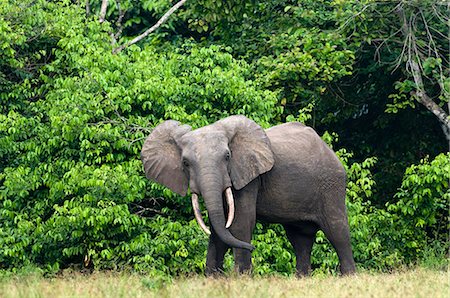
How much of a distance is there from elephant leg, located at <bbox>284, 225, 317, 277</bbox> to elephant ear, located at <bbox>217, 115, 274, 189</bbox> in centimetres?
158

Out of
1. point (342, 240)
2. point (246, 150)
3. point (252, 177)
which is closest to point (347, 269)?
point (342, 240)

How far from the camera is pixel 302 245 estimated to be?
557 inches

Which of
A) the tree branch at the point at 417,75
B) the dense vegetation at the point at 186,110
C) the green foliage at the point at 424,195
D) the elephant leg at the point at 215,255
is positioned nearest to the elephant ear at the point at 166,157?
the elephant leg at the point at 215,255

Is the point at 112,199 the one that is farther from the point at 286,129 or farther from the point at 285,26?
the point at 285,26

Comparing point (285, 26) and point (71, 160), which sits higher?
point (285, 26)

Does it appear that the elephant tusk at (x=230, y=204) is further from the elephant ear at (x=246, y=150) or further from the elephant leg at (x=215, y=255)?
the elephant leg at (x=215, y=255)

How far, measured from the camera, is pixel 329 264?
53.2ft

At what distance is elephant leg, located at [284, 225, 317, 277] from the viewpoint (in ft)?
46.1

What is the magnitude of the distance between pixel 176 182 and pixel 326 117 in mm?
7498

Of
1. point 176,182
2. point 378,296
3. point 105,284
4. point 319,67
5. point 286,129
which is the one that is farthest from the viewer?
point 319,67

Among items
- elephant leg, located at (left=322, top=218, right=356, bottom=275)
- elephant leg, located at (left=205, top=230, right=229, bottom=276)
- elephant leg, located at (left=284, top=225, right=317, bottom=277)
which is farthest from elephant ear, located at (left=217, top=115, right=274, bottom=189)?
elephant leg, located at (left=284, top=225, right=317, bottom=277)

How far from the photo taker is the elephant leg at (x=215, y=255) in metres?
12.9

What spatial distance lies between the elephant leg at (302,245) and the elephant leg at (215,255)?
1.39m

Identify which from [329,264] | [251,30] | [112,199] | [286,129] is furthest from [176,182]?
[251,30]
